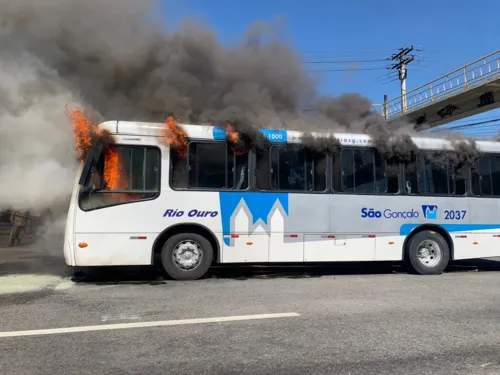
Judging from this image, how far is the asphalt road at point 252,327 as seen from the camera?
373 cm

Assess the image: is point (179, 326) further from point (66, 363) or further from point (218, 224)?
point (218, 224)

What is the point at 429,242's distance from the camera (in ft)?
29.6

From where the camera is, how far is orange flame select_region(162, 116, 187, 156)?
7742 millimetres

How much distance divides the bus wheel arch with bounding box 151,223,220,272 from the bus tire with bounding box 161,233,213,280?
0.09 meters

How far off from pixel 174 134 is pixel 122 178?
1.20 metres

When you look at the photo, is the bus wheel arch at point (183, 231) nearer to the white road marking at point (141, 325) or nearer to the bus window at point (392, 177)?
the white road marking at point (141, 325)

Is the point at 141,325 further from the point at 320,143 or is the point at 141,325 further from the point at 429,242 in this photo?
the point at 429,242

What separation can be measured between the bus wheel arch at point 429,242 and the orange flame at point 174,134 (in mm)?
4992

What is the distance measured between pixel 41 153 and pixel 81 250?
2236 mm

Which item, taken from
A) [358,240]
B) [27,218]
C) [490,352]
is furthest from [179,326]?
[27,218]

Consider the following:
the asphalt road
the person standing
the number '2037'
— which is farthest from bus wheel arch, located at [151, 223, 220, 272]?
the person standing

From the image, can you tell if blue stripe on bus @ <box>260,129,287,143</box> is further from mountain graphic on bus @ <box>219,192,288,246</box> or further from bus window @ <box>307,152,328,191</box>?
mountain graphic on bus @ <box>219,192,288,246</box>

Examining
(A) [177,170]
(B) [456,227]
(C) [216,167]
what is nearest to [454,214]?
(B) [456,227]

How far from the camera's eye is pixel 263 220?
816cm
